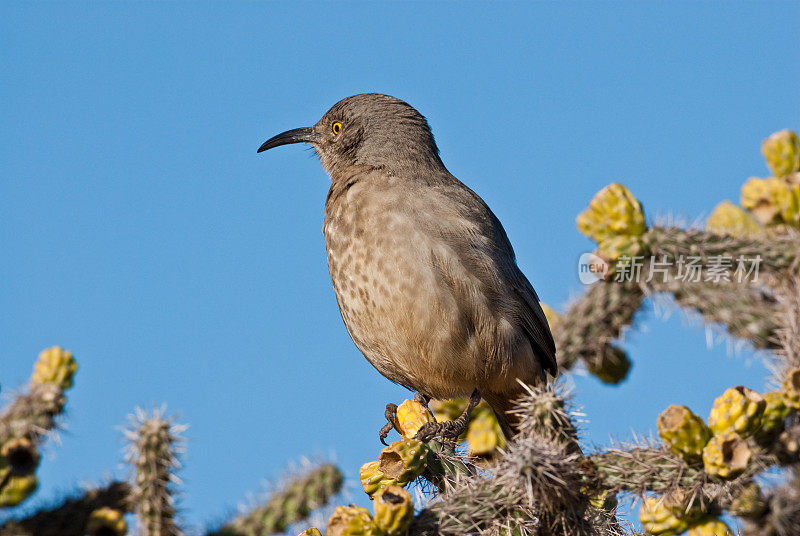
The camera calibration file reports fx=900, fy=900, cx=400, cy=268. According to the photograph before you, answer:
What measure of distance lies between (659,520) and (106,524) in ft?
6.71

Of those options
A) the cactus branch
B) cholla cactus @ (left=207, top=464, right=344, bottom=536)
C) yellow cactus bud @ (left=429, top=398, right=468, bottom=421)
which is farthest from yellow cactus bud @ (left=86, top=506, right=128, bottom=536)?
yellow cactus bud @ (left=429, top=398, right=468, bottom=421)

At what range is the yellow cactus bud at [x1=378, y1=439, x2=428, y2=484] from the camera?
10.6ft

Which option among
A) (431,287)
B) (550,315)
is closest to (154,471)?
(431,287)

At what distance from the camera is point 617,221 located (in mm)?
4570

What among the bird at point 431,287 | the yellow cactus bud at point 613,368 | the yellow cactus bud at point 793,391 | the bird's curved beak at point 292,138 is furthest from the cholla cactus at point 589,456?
the bird's curved beak at point 292,138

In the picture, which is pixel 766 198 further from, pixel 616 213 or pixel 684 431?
pixel 684 431

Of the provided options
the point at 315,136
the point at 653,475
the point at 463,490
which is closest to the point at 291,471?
the point at 463,490

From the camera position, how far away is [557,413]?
2.95m

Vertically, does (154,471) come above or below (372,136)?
below

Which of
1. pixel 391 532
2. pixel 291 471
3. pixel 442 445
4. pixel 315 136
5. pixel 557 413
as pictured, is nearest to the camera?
pixel 391 532

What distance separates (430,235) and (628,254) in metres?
1.01

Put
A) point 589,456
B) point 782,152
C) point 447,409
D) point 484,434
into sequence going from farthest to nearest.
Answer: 1. point 447,409
2. point 782,152
3. point 484,434
4. point 589,456

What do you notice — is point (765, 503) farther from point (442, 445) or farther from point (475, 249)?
point (475, 249)

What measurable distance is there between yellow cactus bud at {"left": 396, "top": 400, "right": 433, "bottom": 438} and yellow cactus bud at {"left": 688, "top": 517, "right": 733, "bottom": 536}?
1187 millimetres
